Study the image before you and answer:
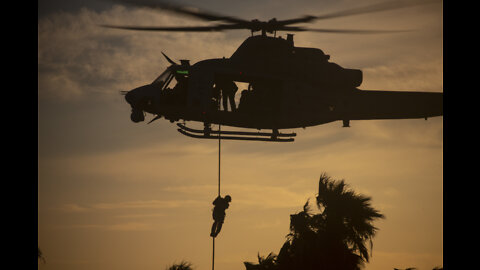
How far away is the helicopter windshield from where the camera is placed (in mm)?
22641

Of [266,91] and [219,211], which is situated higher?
[266,91]

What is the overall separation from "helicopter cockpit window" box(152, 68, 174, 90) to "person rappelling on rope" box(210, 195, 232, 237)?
6.36 meters

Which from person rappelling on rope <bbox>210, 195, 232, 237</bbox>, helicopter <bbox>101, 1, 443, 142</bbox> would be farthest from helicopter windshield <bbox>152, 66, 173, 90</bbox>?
person rappelling on rope <bbox>210, 195, 232, 237</bbox>

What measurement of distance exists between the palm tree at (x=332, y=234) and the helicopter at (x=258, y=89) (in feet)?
9.32

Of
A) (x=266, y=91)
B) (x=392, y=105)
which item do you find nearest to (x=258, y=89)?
(x=266, y=91)

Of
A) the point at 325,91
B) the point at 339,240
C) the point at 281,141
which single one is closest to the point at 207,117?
the point at 281,141

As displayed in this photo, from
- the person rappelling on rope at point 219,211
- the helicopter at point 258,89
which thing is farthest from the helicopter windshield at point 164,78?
the person rappelling on rope at point 219,211

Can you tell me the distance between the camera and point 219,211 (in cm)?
1794

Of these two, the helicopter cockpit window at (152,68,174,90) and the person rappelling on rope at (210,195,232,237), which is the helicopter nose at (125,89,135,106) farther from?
the person rappelling on rope at (210,195,232,237)

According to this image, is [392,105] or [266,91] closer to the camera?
[266,91]

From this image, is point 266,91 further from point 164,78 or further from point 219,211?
point 219,211
